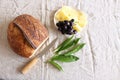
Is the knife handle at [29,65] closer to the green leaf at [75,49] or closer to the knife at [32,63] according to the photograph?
the knife at [32,63]

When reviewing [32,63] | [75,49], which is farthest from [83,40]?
[32,63]

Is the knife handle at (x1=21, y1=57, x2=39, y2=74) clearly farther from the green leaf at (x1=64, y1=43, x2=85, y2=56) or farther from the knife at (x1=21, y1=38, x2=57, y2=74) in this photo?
the green leaf at (x1=64, y1=43, x2=85, y2=56)

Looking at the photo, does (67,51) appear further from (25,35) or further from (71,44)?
(25,35)

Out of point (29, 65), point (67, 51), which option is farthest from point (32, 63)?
point (67, 51)

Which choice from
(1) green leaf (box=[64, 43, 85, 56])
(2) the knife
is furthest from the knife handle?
(1) green leaf (box=[64, 43, 85, 56])

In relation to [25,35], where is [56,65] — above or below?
below

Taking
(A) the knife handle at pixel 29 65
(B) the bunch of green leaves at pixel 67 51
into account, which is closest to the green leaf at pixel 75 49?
(B) the bunch of green leaves at pixel 67 51
